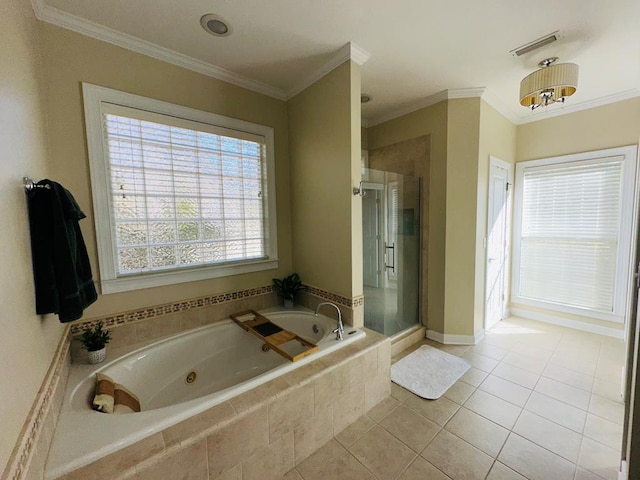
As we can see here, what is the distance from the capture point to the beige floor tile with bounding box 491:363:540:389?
218 cm

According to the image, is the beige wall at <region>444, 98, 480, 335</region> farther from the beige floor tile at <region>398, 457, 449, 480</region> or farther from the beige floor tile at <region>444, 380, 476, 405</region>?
the beige floor tile at <region>398, 457, 449, 480</region>

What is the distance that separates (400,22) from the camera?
1668 mm

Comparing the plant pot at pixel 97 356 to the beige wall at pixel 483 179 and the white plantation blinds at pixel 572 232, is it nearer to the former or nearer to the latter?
the beige wall at pixel 483 179

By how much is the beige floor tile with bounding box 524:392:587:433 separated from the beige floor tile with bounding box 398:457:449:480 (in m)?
0.99

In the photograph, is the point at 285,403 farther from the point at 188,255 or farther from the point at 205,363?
the point at 188,255

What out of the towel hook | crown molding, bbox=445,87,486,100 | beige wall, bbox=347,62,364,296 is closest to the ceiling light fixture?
crown molding, bbox=445,87,486,100

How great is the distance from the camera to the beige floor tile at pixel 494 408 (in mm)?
1791

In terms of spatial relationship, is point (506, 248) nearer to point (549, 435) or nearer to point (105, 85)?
point (549, 435)

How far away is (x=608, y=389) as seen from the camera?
2064 millimetres

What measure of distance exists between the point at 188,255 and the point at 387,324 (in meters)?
2.08

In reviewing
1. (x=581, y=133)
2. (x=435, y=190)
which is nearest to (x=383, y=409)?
(x=435, y=190)

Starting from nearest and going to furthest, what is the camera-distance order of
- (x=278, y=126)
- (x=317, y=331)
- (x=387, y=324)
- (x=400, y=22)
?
(x=400, y=22), (x=317, y=331), (x=278, y=126), (x=387, y=324)

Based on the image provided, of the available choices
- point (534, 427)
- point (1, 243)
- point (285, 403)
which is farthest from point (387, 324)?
point (1, 243)

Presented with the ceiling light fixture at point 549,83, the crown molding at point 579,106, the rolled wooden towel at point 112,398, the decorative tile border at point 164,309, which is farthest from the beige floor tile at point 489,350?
the rolled wooden towel at point 112,398
